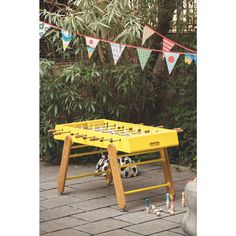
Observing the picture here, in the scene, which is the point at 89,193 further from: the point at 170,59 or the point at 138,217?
the point at 170,59

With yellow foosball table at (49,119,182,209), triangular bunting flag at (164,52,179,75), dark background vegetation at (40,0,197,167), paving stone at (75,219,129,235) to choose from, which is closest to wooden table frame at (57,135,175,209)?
yellow foosball table at (49,119,182,209)

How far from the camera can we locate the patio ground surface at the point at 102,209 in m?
4.77

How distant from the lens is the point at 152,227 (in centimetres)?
482

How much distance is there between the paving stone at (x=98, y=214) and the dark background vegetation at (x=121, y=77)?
2.00 m

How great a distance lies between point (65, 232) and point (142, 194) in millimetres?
1393

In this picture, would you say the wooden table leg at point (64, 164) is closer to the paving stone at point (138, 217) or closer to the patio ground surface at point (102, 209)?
the patio ground surface at point (102, 209)

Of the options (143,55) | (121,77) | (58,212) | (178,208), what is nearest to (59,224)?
(58,212)

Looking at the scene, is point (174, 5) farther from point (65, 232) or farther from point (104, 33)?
point (65, 232)

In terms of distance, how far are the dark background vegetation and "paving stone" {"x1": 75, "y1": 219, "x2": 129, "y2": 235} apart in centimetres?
235

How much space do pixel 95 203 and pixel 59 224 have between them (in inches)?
29.2

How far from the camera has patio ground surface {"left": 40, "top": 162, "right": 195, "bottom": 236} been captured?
477 cm

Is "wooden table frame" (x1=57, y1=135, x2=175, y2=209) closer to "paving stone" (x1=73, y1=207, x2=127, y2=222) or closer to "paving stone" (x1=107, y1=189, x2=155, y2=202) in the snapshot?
"paving stone" (x1=73, y1=207, x2=127, y2=222)
